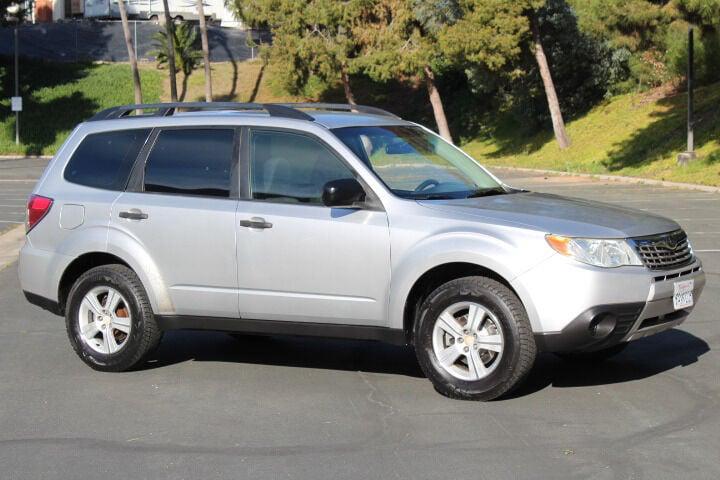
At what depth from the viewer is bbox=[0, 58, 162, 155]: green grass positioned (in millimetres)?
59656

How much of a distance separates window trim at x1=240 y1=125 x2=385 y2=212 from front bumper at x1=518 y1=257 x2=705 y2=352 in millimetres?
1106

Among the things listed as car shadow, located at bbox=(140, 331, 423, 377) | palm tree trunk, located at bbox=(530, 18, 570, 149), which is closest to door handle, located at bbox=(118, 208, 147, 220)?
car shadow, located at bbox=(140, 331, 423, 377)

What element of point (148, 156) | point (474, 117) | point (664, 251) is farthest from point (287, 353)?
point (474, 117)

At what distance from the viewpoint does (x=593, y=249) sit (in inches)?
273

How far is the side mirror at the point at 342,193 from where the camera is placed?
726 centimetres

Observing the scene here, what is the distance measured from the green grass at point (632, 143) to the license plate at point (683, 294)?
72.1ft

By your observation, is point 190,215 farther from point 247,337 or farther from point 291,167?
point 247,337

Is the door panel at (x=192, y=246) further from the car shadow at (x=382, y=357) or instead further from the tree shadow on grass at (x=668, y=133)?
the tree shadow on grass at (x=668, y=133)

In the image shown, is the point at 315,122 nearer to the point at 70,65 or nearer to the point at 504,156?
the point at 504,156

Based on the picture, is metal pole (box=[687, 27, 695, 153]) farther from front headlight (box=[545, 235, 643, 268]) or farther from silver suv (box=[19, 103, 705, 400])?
front headlight (box=[545, 235, 643, 268])

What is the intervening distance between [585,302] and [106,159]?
3.70 meters

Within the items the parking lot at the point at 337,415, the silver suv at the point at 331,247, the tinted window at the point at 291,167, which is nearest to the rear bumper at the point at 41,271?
the silver suv at the point at 331,247

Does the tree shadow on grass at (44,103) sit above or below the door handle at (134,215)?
below

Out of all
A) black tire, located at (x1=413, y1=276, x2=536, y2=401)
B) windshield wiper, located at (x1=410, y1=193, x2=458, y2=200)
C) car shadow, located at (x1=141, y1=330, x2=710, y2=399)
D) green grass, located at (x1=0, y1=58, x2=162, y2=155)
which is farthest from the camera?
green grass, located at (x1=0, y1=58, x2=162, y2=155)
